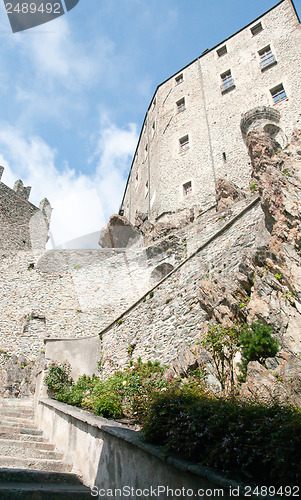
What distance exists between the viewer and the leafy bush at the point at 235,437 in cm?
193

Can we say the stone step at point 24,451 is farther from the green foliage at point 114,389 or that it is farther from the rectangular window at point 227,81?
the rectangular window at point 227,81

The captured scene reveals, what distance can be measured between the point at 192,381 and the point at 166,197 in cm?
1727

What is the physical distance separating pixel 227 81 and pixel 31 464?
26376 millimetres

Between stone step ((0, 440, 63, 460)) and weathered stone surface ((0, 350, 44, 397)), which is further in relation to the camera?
weathered stone surface ((0, 350, 44, 397))

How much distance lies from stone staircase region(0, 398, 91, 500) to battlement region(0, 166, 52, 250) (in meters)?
18.9

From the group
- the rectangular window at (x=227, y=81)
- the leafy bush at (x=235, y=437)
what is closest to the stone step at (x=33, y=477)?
the leafy bush at (x=235, y=437)

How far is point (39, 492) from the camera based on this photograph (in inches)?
119

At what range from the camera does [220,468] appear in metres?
2.16

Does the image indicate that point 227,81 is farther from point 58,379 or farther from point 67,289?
point 58,379

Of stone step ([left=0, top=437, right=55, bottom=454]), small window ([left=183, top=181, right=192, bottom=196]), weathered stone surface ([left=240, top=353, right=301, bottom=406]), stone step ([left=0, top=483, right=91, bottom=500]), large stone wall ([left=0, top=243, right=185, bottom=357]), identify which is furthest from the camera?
small window ([left=183, top=181, right=192, bottom=196])

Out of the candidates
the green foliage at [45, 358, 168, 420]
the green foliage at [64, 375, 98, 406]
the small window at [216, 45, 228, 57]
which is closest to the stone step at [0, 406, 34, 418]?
the green foliage at [45, 358, 168, 420]

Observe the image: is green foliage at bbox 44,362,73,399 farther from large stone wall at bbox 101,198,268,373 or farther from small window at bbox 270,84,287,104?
small window at bbox 270,84,287,104

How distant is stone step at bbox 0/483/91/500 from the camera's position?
2914 mm

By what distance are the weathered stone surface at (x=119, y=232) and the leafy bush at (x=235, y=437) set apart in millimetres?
19389
